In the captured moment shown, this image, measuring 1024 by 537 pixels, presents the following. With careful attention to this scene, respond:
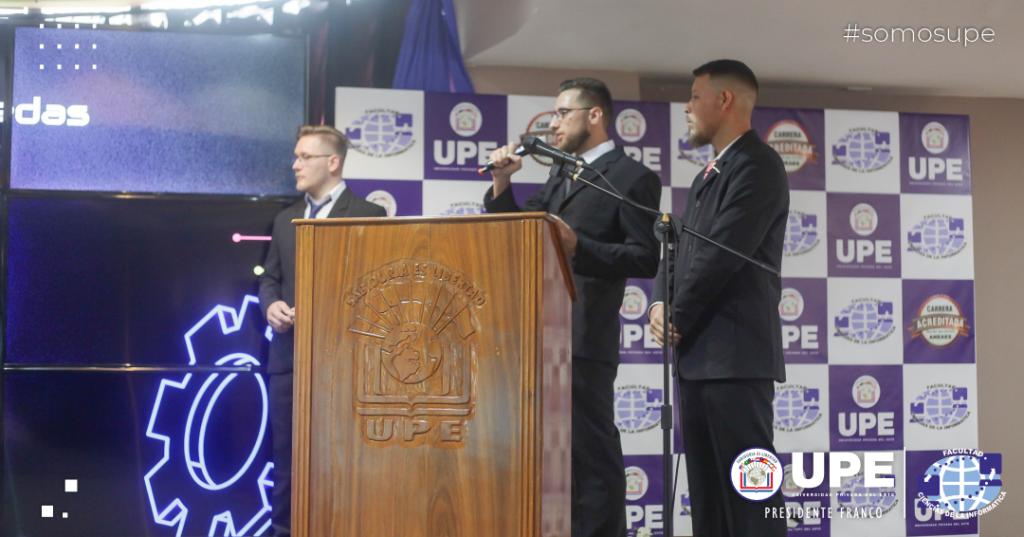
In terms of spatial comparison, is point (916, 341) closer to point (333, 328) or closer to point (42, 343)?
point (333, 328)

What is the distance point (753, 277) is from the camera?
1.98m

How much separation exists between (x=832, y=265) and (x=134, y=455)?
3193 mm

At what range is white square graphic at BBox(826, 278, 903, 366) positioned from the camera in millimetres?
3646

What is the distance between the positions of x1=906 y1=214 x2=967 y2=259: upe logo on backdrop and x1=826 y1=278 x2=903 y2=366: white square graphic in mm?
206

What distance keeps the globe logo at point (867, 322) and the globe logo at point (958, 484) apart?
0.64 meters

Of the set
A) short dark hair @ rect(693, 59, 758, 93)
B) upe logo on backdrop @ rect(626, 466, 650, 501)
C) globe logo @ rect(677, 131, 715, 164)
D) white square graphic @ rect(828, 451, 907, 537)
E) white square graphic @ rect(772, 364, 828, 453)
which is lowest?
white square graphic @ rect(828, 451, 907, 537)

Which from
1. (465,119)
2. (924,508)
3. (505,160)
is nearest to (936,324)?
(924,508)

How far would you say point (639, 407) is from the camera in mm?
3545

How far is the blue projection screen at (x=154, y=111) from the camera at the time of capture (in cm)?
324

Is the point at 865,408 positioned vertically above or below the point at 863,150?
below

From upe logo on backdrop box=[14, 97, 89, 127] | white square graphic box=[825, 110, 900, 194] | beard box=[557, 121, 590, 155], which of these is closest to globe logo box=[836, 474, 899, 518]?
white square graphic box=[825, 110, 900, 194]

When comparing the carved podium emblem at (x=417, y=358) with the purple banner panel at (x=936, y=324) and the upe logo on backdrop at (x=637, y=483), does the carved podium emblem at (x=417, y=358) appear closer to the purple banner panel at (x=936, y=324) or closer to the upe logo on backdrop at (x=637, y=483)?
the upe logo on backdrop at (x=637, y=483)

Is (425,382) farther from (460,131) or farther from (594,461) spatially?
(460,131)

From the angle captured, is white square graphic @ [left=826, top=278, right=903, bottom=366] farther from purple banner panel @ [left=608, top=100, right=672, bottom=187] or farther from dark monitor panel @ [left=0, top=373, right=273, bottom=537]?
dark monitor panel @ [left=0, top=373, right=273, bottom=537]
